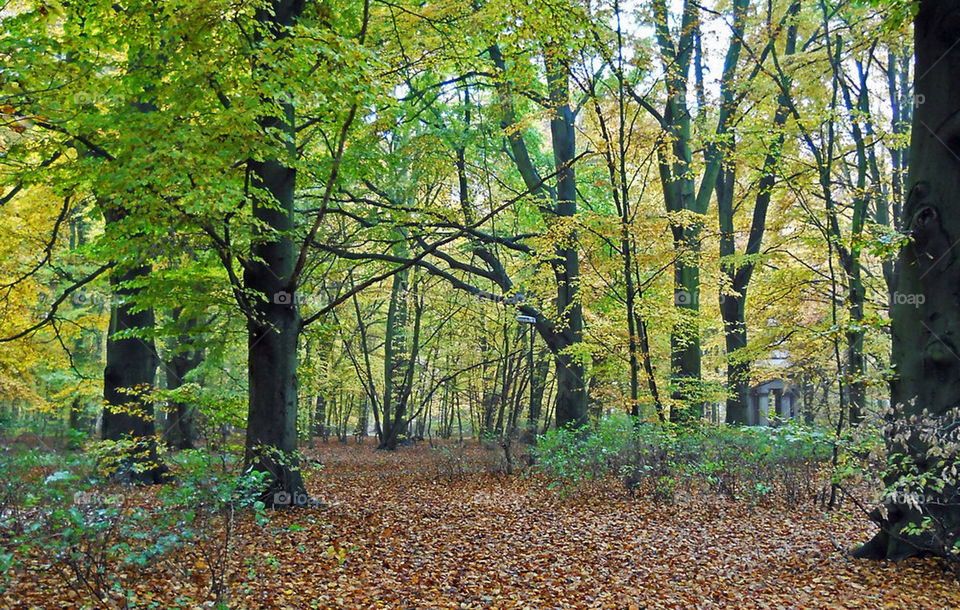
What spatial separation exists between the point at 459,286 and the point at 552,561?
809 cm

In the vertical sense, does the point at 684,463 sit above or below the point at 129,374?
below

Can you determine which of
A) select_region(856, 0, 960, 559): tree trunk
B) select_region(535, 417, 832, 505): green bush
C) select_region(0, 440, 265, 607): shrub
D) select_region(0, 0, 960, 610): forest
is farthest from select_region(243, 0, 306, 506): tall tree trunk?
select_region(856, 0, 960, 559): tree trunk

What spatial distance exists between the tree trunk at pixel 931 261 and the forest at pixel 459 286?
0.08 ft

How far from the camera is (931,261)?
5.09 m

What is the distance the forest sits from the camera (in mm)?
4773

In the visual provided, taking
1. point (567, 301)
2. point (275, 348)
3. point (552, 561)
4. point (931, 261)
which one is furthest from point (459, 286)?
point (931, 261)

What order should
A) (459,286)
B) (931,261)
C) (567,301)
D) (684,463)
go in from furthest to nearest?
(459,286) → (567,301) → (684,463) → (931,261)

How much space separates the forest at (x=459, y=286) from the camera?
188 inches

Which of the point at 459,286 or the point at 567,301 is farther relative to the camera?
the point at 459,286

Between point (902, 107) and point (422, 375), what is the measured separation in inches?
634

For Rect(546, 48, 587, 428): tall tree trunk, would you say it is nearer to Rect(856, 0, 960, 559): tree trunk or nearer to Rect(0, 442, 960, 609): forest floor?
Rect(0, 442, 960, 609): forest floor

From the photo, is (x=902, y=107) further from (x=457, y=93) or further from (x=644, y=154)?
(x=457, y=93)

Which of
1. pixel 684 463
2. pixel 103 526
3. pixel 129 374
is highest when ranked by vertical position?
pixel 129 374

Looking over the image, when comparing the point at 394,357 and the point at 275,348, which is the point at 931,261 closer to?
the point at 275,348
